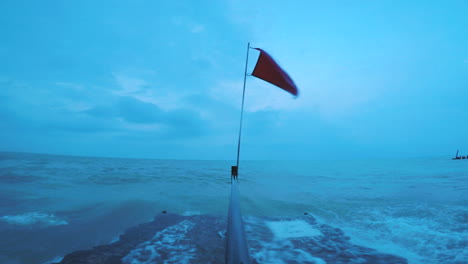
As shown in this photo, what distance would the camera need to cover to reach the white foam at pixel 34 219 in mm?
5516

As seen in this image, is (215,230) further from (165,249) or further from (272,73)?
(272,73)

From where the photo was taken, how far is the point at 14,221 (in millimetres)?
5598

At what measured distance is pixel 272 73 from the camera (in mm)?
5676

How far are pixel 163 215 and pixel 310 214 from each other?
4460 millimetres

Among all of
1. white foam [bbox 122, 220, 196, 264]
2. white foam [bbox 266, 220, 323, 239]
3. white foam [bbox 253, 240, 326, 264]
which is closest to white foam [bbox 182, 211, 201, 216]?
white foam [bbox 122, 220, 196, 264]

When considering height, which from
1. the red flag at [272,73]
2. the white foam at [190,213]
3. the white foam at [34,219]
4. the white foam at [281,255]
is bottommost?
the white foam at [34,219]

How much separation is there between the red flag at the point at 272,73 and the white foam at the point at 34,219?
611 centimetres

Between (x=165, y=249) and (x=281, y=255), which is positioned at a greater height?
(x=281, y=255)

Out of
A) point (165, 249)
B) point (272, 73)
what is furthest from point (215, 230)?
point (272, 73)

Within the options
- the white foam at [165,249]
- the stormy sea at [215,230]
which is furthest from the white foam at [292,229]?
the white foam at [165,249]

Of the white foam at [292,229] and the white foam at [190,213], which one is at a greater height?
the white foam at [292,229]

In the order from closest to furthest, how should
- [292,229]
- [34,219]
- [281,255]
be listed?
[281,255], [292,229], [34,219]

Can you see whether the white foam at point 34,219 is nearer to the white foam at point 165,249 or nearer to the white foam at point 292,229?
the white foam at point 165,249

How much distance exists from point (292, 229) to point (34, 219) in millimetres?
6510
